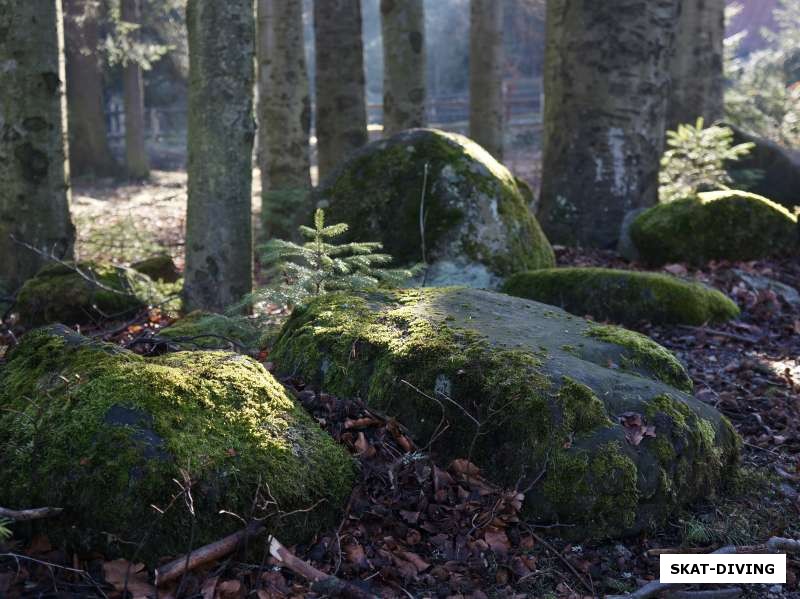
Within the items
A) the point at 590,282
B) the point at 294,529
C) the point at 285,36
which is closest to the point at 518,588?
the point at 294,529

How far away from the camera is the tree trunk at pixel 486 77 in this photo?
48.0ft

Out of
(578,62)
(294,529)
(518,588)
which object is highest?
(578,62)

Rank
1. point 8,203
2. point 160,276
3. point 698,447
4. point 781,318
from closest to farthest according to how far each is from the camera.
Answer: point 698,447
point 781,318
point 8,203
point 160,276

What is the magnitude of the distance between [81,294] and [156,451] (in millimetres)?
Answer: 4844

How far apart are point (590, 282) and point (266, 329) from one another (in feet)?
9.32

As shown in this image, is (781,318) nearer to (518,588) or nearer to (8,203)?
(518,588)

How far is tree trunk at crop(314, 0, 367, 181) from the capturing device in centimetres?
1136

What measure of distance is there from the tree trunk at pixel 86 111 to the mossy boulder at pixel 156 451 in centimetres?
2151

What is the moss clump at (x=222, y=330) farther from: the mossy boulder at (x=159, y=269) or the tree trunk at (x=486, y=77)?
the tree trunk at (x=486, y=77)

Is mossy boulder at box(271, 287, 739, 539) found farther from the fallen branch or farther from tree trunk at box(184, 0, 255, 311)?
tree trunk at box(184, 0, 255, 311)

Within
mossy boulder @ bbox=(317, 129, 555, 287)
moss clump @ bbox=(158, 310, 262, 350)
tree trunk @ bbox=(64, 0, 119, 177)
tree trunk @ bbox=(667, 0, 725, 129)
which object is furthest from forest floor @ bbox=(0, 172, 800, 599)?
tree trunk @ bbox=(64, 0, 119, 177)

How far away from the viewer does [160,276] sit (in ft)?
29.3

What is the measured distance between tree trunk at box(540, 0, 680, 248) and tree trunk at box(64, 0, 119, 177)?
647 inches

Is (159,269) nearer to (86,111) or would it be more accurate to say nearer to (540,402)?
(540,402)
